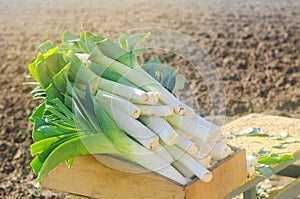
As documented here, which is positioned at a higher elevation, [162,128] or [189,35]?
[189,35]

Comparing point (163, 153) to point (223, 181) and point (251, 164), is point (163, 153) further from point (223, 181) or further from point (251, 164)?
point (251, 164)

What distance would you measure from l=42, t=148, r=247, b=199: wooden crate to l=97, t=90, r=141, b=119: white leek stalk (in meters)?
0.19

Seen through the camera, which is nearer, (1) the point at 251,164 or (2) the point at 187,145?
(2) the point at 187,145

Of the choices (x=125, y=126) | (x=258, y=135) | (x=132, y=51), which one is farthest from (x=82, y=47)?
(x=258, y=135)

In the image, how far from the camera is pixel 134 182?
2.53 meters

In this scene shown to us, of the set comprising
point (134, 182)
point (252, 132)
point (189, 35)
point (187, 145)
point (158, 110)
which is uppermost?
point (189, 35)

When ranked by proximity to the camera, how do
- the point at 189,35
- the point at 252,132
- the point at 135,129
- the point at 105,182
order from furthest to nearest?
1. the point at 189,35
2. the point at 252,132
3. the point at 105,182
4. the point at 135,129

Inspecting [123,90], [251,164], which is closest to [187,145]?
[123,90]

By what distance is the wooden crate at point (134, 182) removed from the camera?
2467mm

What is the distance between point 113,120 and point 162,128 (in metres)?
0.18

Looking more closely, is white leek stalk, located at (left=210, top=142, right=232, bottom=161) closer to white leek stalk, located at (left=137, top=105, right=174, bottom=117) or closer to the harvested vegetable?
the harvested vegetable

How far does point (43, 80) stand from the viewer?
263cm

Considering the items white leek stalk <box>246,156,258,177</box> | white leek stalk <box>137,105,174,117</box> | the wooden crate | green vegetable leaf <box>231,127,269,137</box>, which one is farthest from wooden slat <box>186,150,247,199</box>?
green vegetable leaf <box>231,127,269,137</box>

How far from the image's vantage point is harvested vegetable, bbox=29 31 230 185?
2486mm
